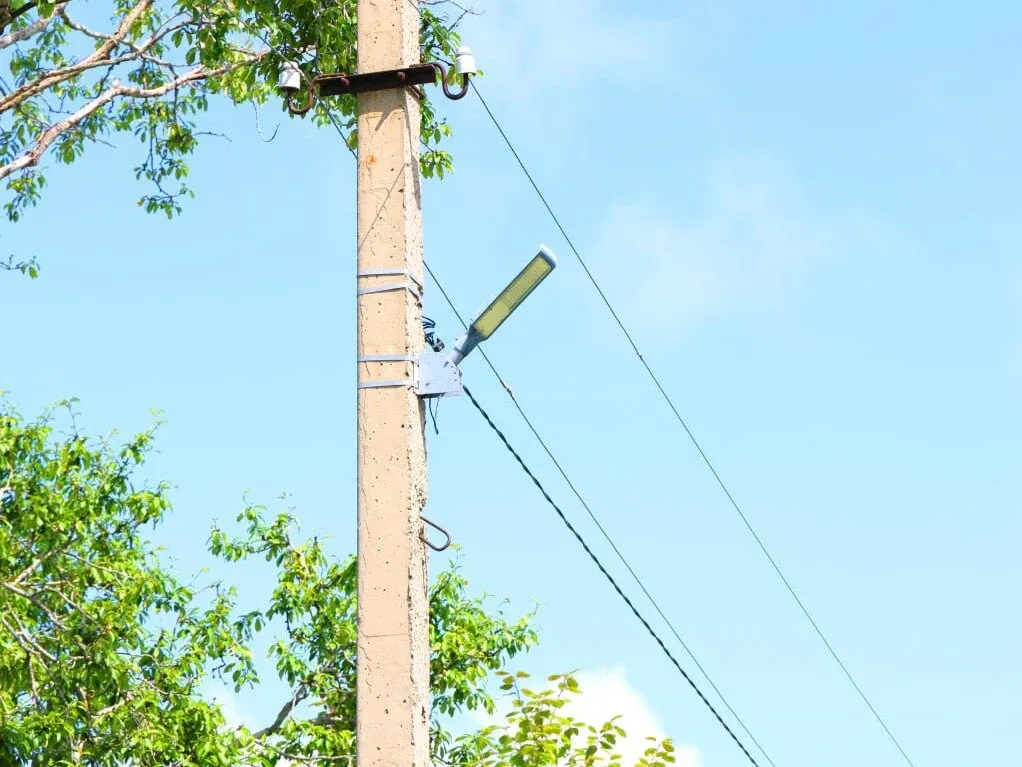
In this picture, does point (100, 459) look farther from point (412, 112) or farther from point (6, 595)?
point (412, 112)

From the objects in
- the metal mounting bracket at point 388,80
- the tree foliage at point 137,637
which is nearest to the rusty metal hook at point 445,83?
the metal mounting bracket at point 388,80

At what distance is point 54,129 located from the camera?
1733 centimetres

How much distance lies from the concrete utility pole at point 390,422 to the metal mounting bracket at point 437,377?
77mm

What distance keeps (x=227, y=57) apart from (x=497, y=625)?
6.66 meters

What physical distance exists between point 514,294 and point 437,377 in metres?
0.62

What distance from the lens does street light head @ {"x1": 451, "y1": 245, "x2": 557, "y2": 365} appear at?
7.35m

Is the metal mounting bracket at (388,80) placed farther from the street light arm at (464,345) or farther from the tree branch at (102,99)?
the tree branch at (102,99)

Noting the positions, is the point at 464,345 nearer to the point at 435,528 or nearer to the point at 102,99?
the point at 435,528

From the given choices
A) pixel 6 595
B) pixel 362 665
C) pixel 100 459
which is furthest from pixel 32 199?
pixel 362 665

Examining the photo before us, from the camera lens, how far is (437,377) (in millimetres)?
7133

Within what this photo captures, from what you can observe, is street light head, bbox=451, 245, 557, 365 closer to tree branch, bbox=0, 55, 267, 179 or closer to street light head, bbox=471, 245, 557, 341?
street light head, bbox=471, 245, 557, 341

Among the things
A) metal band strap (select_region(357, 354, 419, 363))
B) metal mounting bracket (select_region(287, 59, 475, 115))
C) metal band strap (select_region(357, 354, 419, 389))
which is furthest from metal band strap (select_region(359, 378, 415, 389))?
metal mounting bracket (select_region(287, 59, 475, 115))

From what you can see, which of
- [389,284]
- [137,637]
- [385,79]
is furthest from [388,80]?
[137,637]

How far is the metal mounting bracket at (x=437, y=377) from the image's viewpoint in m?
7.11
